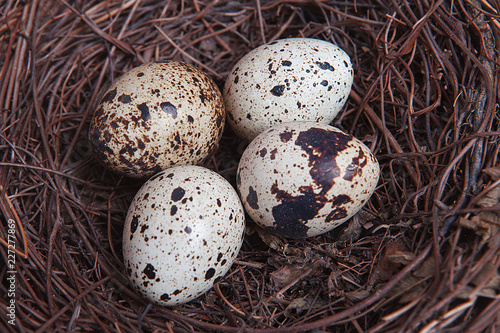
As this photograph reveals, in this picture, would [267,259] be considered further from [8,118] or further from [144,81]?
[8,118]

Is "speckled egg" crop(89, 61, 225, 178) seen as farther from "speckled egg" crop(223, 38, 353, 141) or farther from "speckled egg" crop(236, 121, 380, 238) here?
"speckled egg" crop(236, 121, 380, 238)

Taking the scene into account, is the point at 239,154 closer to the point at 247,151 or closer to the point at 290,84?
the point at 247,151

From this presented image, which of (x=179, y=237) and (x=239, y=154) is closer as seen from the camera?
(x=179, y=237)

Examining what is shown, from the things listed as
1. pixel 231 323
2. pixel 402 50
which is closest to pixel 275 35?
pixel 402 50

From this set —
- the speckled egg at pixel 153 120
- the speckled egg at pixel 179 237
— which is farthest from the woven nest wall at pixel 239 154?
the speckled egg at pixel 153 120

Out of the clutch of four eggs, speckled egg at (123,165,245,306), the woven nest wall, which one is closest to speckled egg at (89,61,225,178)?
the clutch of four eggs

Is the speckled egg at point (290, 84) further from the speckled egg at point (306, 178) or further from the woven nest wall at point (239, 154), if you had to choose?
Result: the woven nest wall at point (239, 154)

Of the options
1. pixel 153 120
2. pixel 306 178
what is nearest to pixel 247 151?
pixel 306 178
